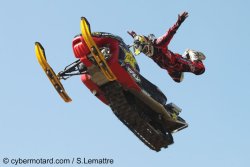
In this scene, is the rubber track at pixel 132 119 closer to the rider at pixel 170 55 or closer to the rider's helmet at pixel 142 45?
the rider's helmet at pixel 142 45

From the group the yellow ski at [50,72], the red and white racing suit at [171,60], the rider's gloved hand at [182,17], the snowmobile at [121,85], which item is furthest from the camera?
the red and white racing suit at [171,60]

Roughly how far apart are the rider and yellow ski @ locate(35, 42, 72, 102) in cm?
307

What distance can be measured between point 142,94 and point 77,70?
2.59 metres

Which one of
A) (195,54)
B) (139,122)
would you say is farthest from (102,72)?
(195,54)

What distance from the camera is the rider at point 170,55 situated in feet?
79.1

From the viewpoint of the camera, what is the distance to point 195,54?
26.3 m

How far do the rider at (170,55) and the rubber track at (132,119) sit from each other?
5.39 ft

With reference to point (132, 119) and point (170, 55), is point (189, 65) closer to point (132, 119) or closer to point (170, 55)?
point (170, 55)

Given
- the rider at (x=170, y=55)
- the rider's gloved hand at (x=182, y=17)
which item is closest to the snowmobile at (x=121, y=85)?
the rider at (x=170, y=55)

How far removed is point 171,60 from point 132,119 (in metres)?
2.71

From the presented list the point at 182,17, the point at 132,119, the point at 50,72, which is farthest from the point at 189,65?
the point at 50,72

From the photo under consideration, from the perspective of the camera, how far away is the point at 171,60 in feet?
83.0

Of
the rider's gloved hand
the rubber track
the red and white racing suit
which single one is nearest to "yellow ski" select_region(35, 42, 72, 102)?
the rubber track

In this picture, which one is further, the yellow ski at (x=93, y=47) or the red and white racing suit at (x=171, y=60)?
the red and white racing suit at (x=171, y=60)
